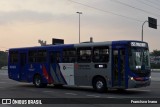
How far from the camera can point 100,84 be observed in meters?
21.2

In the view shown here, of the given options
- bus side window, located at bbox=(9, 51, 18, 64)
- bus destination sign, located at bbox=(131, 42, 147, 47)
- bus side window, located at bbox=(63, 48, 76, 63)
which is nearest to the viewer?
bus destination sign, located at bbox=(131, 42, 147, 47)

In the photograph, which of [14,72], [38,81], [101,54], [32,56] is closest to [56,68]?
[38,81]

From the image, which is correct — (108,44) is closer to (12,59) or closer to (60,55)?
(60,55)

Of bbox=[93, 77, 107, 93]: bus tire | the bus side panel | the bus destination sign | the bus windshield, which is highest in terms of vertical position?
the bus destination sign

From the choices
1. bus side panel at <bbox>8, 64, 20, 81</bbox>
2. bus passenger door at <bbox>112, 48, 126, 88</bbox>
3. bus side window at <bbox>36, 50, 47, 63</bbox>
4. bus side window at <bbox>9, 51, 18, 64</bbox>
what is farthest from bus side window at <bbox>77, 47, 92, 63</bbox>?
bus side window at <bbox>9, 51, 18, 64</bbox>

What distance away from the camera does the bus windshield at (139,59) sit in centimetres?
2008

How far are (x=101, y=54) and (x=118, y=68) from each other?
4.60ft

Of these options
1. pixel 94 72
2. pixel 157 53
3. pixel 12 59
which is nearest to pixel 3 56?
pixel 157 53

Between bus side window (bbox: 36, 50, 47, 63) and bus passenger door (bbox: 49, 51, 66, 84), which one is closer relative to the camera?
bus passenger door (bbox: 49, 51, 66, 84)

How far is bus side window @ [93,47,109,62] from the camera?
20.8 meters

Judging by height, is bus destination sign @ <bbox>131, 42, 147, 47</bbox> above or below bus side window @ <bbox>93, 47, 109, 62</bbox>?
above

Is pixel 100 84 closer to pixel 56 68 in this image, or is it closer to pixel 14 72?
pixel 56 68

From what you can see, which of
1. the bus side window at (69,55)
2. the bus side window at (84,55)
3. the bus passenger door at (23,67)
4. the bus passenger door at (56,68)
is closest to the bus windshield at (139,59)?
the bus side window at (84,55)

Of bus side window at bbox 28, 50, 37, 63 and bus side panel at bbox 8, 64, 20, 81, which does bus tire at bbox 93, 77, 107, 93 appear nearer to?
bus side window at bbox 28, 50, 37, 63
